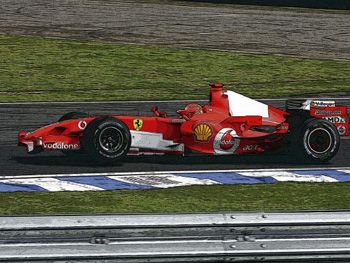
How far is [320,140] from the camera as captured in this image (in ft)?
46.2

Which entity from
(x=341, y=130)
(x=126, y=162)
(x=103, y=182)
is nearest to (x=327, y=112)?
(x=341, y=130)

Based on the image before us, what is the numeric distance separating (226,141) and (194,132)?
471mm

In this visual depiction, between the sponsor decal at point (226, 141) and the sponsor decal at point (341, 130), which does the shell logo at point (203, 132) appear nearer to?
the sponsor decal at point (226, 141)

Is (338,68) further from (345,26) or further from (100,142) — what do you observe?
(100,142)

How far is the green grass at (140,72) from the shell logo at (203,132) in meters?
6.26

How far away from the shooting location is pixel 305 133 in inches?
548

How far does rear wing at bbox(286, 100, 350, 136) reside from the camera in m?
14.3

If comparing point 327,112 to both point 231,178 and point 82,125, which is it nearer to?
point 231,178

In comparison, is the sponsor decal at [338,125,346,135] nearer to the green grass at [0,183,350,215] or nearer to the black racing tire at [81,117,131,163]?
the green grass at [0,183,350,215]

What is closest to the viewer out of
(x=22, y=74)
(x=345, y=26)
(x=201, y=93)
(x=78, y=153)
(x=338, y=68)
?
(x=78, y=153)

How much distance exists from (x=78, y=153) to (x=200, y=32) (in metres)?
16.3

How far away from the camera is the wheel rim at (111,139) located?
1348cm

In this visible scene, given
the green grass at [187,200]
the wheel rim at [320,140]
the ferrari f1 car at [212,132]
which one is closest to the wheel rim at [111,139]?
the ferrari f1 car at [212,132]

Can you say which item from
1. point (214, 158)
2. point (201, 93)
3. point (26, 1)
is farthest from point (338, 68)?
point (26, 1)
